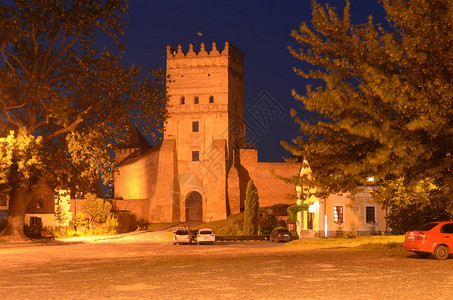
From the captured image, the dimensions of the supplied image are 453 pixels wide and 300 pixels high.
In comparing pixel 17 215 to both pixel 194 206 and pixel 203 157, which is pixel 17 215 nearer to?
pixel 203 157

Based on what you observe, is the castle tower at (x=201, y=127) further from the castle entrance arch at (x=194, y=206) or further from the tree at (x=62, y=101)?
the tree at (x=62, y=101)

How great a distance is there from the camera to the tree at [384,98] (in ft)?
44.8

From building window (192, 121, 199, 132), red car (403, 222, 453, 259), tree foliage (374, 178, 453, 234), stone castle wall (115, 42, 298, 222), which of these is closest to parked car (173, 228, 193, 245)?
tree foliage (374, 178, 453, 234)

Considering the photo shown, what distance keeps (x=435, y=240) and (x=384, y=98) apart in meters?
7.63

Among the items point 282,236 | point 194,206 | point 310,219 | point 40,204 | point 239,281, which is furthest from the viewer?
point 194,206

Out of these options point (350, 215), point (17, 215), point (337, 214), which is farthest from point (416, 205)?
point (17, 215)

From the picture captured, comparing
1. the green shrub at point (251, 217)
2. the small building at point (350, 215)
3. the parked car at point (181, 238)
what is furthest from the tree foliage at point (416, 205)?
the green shrub at point (251, 217)

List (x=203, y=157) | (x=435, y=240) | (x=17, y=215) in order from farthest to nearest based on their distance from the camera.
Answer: (x=203, y=157) < (x=17, y=215) < (x=435, y=240)

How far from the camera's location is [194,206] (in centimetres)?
7350

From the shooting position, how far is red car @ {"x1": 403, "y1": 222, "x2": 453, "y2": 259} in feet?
62.0

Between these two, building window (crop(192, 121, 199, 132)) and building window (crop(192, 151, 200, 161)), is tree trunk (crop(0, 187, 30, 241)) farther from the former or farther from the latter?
building window (crop(192, 121, 199, 132))

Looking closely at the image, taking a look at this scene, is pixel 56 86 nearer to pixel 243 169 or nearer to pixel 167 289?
pixel 167 289

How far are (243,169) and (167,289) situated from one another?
61995 mm

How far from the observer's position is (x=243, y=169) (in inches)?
2876
